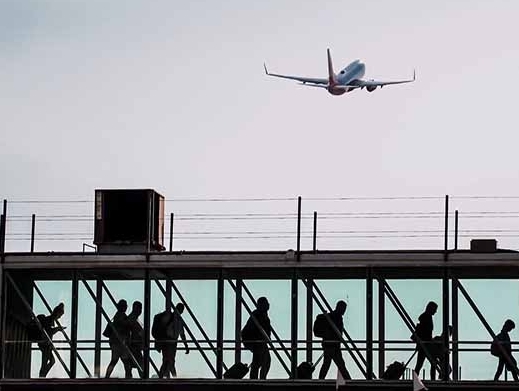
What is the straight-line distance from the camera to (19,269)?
4306 centimetres

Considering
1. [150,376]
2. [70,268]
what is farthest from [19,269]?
[150,376]

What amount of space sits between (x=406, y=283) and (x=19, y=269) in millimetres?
8957

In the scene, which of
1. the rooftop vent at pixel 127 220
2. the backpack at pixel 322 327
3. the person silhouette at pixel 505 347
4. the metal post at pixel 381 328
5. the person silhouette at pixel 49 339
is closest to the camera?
the person silhouette at pixel 505 347

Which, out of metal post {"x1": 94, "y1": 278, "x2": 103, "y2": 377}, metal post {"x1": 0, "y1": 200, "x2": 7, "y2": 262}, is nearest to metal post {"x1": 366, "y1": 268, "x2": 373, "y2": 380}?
metal post {"x1": 94, "y1": 278, "x2": 103, "y2": 377}

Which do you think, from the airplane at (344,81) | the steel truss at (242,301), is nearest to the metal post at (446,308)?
the steel truss at (242,301)

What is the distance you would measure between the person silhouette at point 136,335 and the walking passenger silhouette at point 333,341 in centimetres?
415

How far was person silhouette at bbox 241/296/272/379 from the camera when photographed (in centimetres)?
4159

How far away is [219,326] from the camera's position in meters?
42.1

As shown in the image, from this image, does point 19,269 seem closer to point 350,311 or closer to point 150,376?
point 150,376

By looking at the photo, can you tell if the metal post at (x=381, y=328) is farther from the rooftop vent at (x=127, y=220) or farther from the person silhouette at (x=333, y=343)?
the rooftop vent at (x=127, y=220)

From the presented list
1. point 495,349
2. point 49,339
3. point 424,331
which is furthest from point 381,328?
point 49,339

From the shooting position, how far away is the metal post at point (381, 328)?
136ft

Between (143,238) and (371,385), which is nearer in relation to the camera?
(371,385)

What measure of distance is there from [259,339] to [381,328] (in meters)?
2.74
